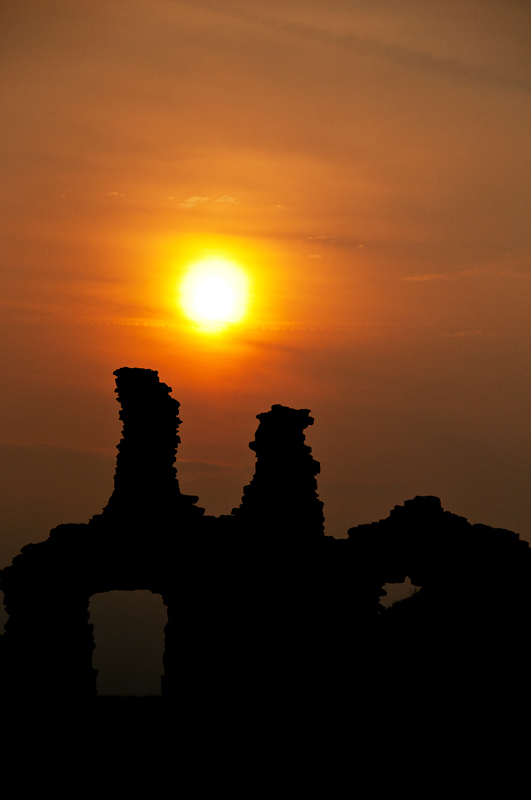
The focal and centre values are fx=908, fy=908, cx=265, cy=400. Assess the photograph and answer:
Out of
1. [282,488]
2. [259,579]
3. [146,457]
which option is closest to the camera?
[259,579]

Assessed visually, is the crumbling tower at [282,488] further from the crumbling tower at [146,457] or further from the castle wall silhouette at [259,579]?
the crumbling tower at [146,457]

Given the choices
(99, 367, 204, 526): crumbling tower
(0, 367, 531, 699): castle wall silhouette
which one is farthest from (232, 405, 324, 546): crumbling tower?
(99, 367, 204, 526): crumbling tower

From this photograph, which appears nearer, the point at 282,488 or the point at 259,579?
the point at 259,579

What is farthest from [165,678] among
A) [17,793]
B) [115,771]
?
[17,793]

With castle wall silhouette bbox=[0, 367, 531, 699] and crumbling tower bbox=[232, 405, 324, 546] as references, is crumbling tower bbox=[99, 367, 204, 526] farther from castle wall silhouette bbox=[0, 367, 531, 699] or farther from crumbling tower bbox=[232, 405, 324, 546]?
→ crumbling tower bbox=[232, 405, 324, 546]

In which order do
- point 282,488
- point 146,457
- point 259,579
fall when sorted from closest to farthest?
point 259,579, point 282,488, point 146,457

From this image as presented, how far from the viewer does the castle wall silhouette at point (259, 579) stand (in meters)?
19.0

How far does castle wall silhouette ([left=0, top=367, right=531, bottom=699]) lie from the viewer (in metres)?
19.0

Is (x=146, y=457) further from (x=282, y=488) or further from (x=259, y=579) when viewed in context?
(x=259, y=579)

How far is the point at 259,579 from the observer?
64.2 ft

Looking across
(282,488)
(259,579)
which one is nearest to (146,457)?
(282,488)

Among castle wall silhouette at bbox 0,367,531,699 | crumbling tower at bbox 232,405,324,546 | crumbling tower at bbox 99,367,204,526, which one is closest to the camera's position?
castle wall silhouette at bbox 0,367,531,699

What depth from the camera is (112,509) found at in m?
21.5

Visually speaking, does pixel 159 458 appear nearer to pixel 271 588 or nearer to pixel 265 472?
pixel 265 472
